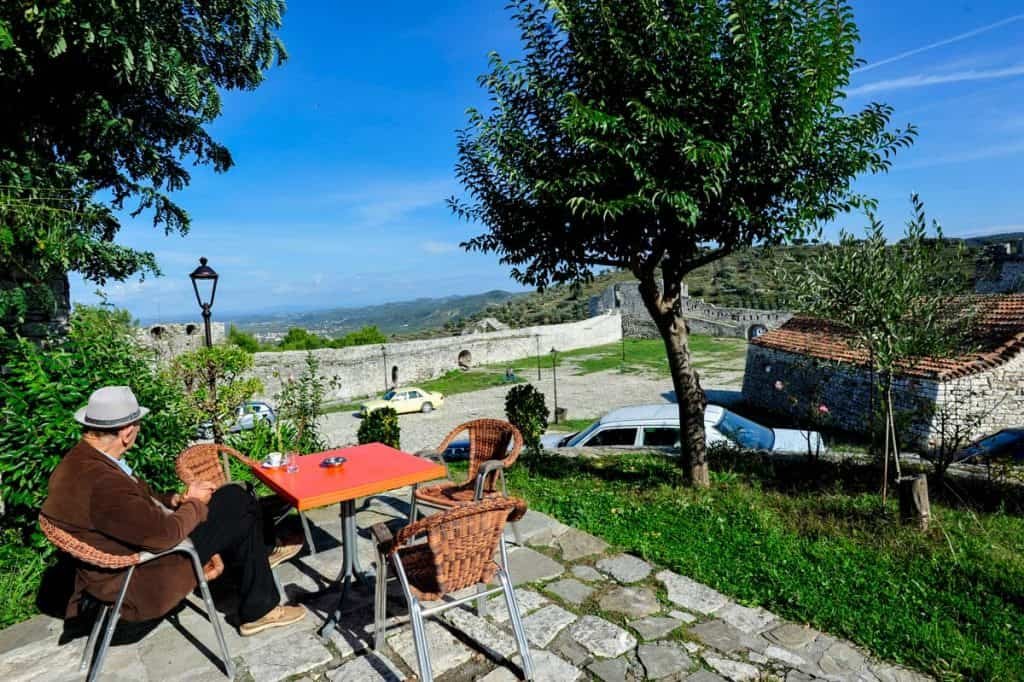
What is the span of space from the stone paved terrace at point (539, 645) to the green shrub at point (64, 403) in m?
1.06

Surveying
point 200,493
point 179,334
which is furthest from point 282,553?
point 179,334

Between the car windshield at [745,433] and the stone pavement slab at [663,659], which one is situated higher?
the stone pavement slab at [663,659]

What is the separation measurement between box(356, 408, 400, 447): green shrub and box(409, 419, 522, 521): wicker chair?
119 inches

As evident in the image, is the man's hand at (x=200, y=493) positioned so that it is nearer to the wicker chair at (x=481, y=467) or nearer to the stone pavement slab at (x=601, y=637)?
the wicker chair at (x=481, y=467)

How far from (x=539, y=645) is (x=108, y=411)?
255cm

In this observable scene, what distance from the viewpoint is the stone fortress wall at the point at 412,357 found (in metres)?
24.0

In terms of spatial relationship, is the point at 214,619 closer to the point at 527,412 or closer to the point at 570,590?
the point at 570,590

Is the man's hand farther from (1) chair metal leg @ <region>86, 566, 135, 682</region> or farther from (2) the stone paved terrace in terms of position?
(2) the stone paved terrace

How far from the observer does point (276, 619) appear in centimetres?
331

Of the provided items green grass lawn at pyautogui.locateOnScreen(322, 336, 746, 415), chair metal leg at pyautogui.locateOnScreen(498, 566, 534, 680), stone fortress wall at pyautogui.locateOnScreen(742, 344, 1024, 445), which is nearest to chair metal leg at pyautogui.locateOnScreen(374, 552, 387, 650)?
chair metal leg at pyautogui.locateOnScreen(498, 566, 534, 680)

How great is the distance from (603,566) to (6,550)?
13.6 ft

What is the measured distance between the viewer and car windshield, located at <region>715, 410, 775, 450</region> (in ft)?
28.1

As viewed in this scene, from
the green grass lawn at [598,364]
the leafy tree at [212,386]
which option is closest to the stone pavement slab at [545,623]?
the leafy tree at [212,386]

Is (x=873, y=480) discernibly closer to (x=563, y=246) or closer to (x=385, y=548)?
(x=563, y=246)
